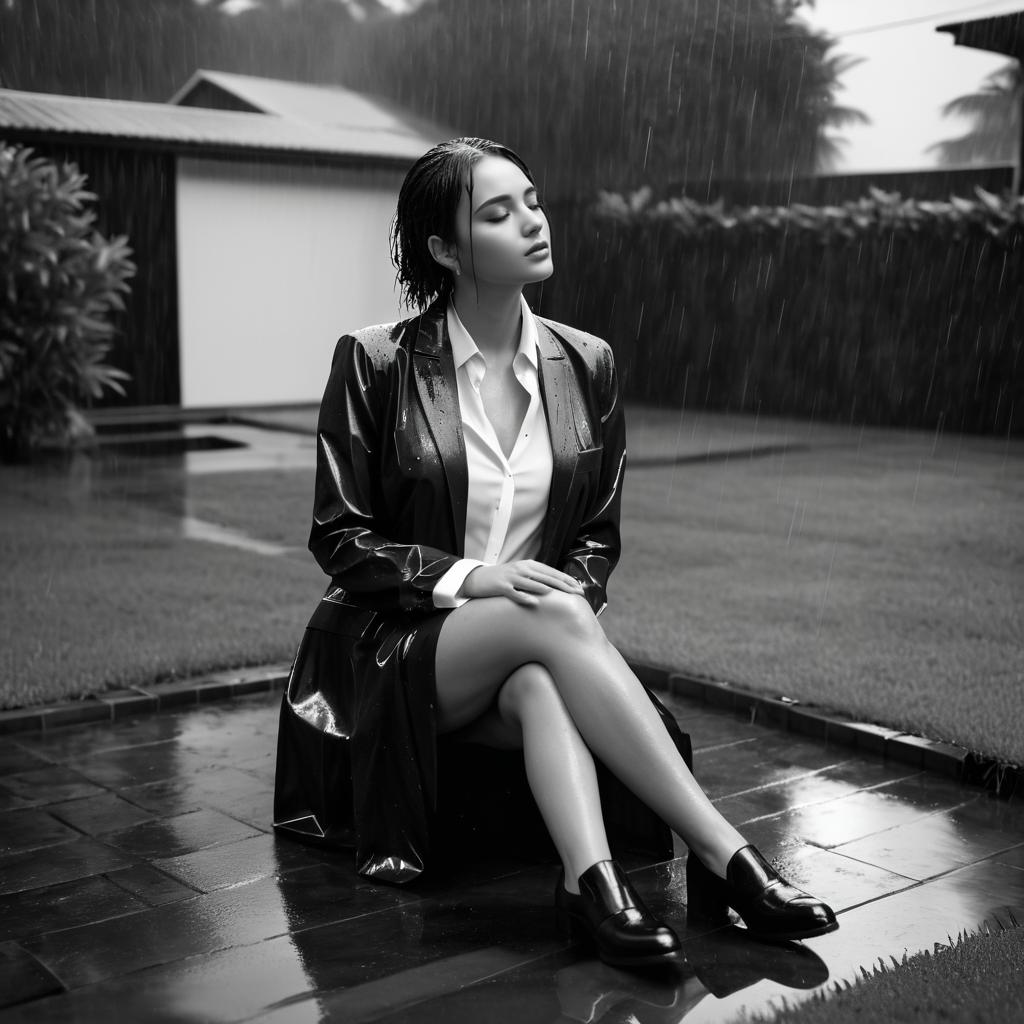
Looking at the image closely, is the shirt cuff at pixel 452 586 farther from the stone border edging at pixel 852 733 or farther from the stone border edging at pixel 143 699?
the stone border edging at pixel 143 699

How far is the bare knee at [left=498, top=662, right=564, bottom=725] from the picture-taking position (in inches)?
111

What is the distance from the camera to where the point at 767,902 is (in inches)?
105

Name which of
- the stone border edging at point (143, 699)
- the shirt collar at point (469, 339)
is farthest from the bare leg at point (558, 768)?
the stone border edging at point (143, 699)

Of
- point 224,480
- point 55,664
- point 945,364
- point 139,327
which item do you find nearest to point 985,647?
point 55,664

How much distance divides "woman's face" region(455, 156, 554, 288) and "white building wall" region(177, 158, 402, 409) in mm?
14239

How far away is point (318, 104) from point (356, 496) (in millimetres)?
18607

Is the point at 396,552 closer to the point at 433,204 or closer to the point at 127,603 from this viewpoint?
the point at 433,204

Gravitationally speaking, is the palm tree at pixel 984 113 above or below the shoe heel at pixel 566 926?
above

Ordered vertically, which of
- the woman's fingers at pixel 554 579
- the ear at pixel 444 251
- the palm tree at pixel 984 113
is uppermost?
the palm tree at pixel 984 113

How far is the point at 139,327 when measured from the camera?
16.4 m

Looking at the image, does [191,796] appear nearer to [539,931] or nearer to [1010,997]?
[539,931]

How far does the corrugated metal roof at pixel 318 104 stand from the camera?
19.4 m

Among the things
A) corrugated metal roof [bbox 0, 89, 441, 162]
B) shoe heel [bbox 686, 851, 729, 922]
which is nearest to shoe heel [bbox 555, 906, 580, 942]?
shoe heel [bbox 686, 851, 729, 922]

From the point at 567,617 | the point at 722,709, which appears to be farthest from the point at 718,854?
the point at 722,709
